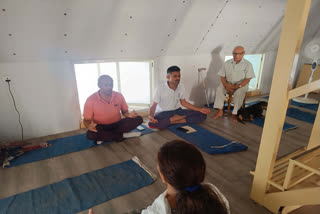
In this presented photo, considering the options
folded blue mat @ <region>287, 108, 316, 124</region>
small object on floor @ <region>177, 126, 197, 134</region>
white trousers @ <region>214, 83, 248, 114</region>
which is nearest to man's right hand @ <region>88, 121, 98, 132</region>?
small object on floor @ <region>177, 126, 197, 134</region>

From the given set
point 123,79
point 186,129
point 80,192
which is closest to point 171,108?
point 186,129

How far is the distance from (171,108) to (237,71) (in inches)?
55.1

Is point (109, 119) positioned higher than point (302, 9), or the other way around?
point (302, 9)

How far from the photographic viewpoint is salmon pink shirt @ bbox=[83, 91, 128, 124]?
265 centimetres

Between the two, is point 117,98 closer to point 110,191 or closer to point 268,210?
point 110,191

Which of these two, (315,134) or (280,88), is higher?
(280,88)

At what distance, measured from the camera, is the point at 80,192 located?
6.11ft

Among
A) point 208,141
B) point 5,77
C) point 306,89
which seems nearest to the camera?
point 306,89

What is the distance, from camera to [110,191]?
1879 millimetres

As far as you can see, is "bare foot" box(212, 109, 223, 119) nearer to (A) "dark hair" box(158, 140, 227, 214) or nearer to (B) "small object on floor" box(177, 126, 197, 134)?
(B) "small object on floor" box(177, 126, 197, 134)

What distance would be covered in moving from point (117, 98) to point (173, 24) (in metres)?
1.41

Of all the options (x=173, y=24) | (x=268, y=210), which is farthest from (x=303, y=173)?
(x=173, y=24)

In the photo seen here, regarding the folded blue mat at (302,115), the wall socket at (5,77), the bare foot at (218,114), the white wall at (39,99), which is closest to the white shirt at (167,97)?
the bare foot at (218,114)

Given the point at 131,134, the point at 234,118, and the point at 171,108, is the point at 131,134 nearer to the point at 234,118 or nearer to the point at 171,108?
the point at 171,108
